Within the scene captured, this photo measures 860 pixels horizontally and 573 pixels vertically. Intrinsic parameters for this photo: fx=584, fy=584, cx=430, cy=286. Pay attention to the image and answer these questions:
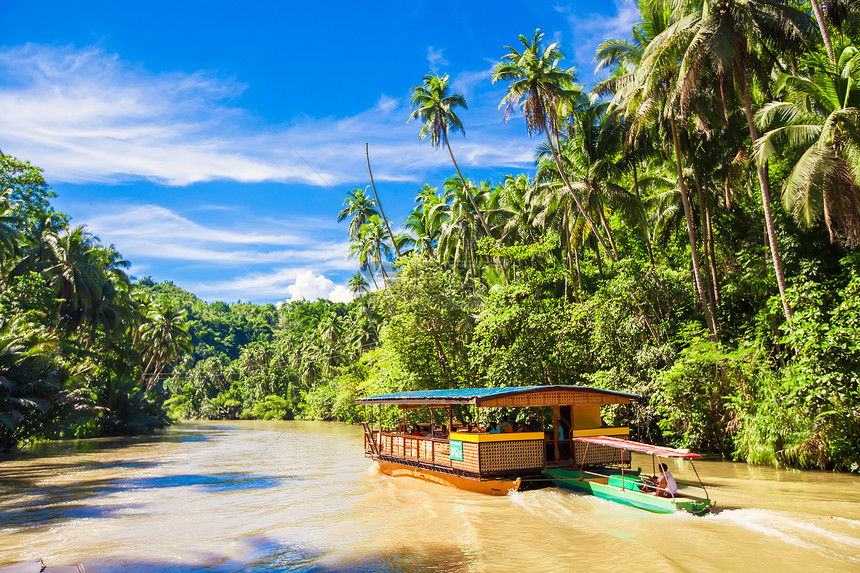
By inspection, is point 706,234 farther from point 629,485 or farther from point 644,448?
point 644,448

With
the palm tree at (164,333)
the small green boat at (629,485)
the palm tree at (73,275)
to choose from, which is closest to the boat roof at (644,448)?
the small green boat at (629,485)

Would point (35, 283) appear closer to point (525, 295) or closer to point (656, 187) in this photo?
point (525, 295)

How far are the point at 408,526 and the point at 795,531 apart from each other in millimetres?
6737

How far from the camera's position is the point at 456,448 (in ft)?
47.8

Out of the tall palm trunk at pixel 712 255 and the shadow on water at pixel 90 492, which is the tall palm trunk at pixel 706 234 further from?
the shadow on water at pixel 90 492

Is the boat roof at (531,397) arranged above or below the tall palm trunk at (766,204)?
below

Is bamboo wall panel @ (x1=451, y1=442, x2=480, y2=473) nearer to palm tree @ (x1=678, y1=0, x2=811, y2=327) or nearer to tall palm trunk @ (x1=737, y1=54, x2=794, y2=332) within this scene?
tall palm trunk @ (x1=737, y1=54, x2=794, y2=332)

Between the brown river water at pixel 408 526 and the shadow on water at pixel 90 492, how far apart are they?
0.19ft

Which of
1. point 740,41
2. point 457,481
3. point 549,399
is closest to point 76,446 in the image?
point 457,481

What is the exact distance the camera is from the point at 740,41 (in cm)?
1728

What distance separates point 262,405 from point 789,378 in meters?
62.0

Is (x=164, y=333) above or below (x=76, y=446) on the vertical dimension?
above

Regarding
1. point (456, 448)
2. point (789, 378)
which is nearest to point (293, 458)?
point (456, 448)

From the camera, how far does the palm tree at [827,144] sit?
14383mm
